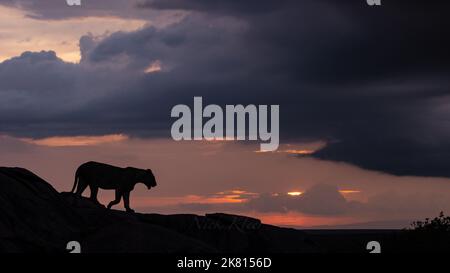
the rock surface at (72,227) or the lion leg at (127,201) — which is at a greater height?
the lion leg at (127,201)

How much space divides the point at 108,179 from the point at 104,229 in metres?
5.53

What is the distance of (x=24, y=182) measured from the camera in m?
27.0

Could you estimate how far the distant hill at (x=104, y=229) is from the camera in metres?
24.3

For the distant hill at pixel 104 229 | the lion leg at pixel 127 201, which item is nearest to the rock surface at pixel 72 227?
the distant hill at pixel 104 229

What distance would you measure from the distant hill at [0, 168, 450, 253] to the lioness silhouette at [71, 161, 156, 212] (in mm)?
699

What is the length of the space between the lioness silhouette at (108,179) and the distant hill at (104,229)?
27.5 inches

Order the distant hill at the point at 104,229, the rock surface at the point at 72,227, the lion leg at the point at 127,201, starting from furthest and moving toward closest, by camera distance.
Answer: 1. the lion leg at the point at 127,201
2. the distant hill at the point at 104,229
3. the rock surface at the point at 72,227

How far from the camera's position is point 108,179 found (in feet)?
102

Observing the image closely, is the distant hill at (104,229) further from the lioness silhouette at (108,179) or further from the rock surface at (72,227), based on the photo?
the lioness silhouette at (108,179)

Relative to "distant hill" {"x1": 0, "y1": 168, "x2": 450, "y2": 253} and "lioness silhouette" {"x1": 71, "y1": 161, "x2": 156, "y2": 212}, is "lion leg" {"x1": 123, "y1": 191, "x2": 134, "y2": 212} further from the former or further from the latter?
"distant hill" {"x1": 0, "y1": 168, "x2": 450, "y2": 253}

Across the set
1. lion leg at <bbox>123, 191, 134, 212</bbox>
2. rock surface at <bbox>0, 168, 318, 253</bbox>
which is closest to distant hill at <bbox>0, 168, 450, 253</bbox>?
rock surface at <bbox>0, 168, 318, 253</bbox>

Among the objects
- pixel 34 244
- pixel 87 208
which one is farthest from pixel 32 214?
pixel 87 208
